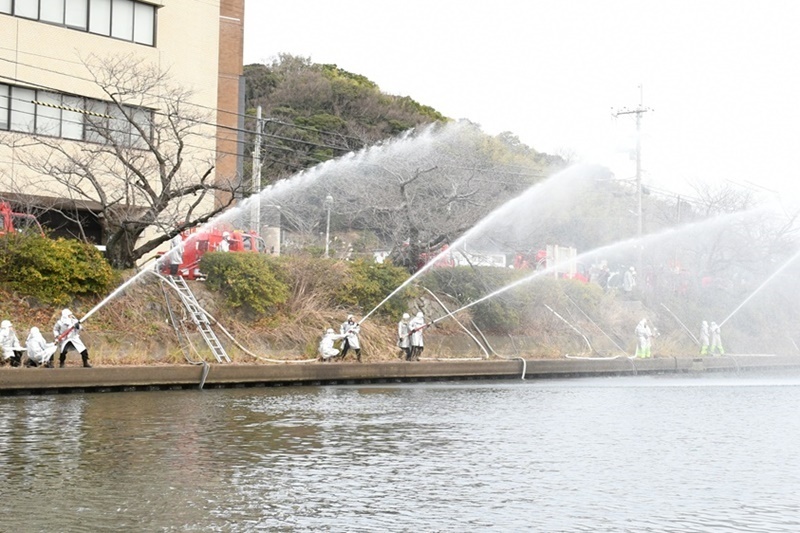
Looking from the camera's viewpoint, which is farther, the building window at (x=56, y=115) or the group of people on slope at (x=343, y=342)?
the building window at (x=56, y=115)

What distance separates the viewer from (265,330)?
33.7 m

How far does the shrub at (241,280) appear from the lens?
111 feet

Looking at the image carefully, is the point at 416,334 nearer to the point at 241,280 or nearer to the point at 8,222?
the point at 241,280

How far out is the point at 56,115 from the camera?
41344 mm

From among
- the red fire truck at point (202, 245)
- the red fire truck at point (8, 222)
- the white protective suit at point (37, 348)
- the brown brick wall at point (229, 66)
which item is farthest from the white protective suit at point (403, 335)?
the brown brick wall at point (229, 66)

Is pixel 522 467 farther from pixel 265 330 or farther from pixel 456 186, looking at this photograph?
pixel 456 186

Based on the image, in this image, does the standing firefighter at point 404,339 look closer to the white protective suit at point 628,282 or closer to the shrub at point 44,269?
the shrub at point 44,269

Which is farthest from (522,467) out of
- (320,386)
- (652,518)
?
(320,386)

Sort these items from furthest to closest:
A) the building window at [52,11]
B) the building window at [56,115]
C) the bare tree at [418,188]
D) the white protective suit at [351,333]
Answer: the bare tree at [418,188], the building window at [52,11], the building window at [56,115], the white protective suit at [351,333]

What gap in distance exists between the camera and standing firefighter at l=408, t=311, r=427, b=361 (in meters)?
34.4

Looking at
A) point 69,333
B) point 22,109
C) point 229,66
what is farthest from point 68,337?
point 229,66

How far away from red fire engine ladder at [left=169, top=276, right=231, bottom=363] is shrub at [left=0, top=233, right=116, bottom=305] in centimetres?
252

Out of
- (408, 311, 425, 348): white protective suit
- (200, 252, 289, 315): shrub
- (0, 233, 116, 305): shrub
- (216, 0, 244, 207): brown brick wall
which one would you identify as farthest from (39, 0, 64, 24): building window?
(408, 311, 425, 348): white protective suit

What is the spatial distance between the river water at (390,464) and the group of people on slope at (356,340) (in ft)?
19.4
